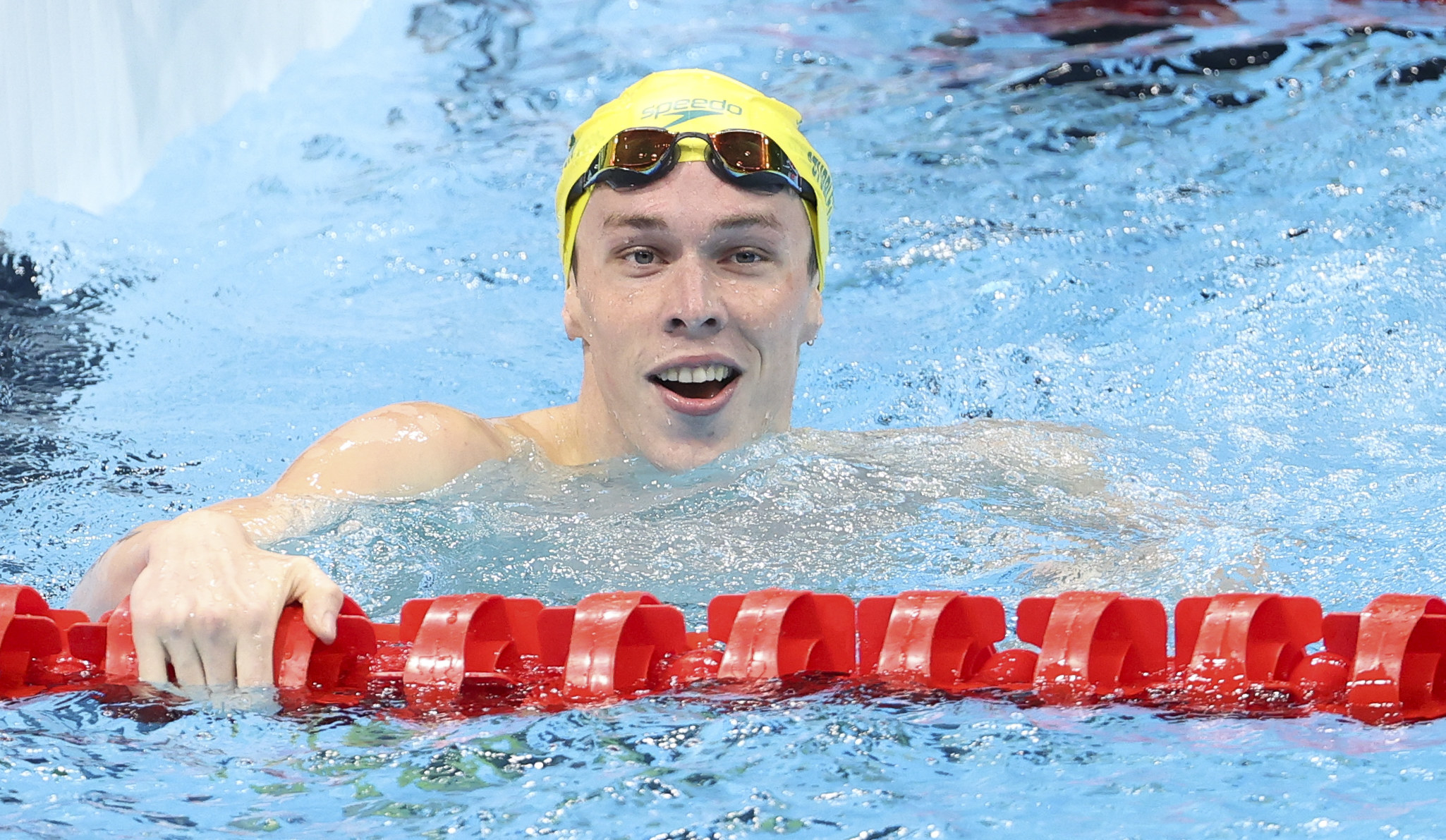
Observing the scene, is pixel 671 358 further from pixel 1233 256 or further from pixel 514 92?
pixel 514 92

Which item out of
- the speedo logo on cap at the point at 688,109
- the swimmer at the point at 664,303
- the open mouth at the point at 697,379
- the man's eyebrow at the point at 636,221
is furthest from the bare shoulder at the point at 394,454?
the speedo logo on cap at the point at 688,109

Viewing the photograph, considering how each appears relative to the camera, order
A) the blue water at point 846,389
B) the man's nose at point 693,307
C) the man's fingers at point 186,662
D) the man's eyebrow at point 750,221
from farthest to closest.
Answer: the man's eyebrow at point 750,221 → the man's nose at point 693,307 → the man's fingers at point 186,662 → the blue water at point 846,389

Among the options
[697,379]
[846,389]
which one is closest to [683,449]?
[697,379]

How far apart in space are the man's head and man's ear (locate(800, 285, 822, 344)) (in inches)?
0.7

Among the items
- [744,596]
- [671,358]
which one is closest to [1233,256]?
[671,358]

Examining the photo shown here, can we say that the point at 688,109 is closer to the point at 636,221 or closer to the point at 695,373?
the point at 636,221

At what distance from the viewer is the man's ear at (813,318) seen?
335cm

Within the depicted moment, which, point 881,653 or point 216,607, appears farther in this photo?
point 881,653

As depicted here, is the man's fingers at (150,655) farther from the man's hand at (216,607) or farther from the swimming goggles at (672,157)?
the swimming goggles at (672,157)

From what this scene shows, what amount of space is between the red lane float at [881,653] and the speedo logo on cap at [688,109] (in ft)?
4.53

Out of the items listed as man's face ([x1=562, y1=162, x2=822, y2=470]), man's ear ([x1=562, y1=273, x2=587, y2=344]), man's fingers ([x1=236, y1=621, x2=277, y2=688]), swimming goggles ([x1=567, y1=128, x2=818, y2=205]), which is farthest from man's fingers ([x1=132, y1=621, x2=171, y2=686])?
swimming goggles ([x1=567, y1=128, x2=818, y2=205])

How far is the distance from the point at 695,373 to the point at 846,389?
1.92 metres

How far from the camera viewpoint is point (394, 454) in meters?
3.00

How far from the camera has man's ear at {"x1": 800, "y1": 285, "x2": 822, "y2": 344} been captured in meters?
3.35
